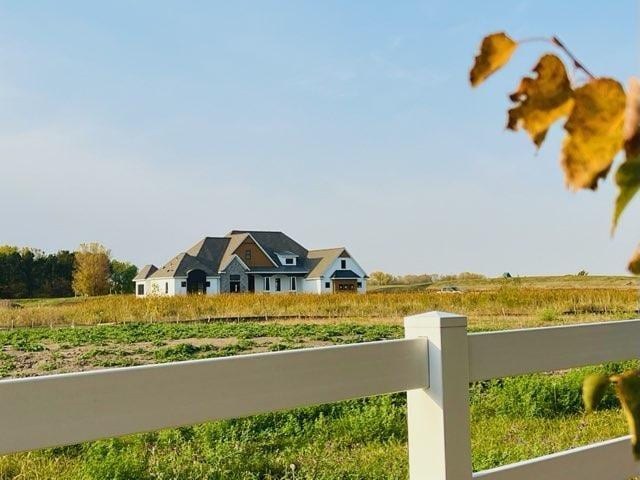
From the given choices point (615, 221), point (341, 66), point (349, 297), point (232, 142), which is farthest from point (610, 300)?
point (615, 221)

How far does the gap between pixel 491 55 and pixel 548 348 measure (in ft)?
5.79

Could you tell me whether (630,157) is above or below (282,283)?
above

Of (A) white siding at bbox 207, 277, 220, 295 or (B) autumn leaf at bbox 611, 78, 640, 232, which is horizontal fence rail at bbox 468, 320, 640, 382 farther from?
(A) white siding at bbox 207, 277, 220, 295

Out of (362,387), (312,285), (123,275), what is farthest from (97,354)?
(123,275)

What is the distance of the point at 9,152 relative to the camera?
3378cm

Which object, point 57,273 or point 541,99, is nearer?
point 541,99

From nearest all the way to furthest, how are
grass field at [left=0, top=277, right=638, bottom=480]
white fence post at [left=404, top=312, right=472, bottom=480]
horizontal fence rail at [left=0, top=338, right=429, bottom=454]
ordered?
horizontal fence rail at [left=0, top=338, right=429, bottom=454] < white fence post at [left=404, top=312, right=472, bottom=480] < grass field at [left=0, top=277, right=638, bottom=480]

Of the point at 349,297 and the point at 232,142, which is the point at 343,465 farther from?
the point at 232,142

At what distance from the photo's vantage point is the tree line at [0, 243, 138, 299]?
38.8 meters

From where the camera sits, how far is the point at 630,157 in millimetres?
371

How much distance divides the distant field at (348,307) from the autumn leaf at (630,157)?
17.3 metres

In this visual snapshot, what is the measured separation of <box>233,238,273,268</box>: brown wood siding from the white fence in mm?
39971

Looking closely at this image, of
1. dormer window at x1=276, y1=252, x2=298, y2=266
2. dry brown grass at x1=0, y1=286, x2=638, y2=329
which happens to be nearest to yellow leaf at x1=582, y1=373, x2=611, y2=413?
dry brown grass at x1=0, y1=286, x2=638, y2=329

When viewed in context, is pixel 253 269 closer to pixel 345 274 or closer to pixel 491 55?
pixel 345 274
